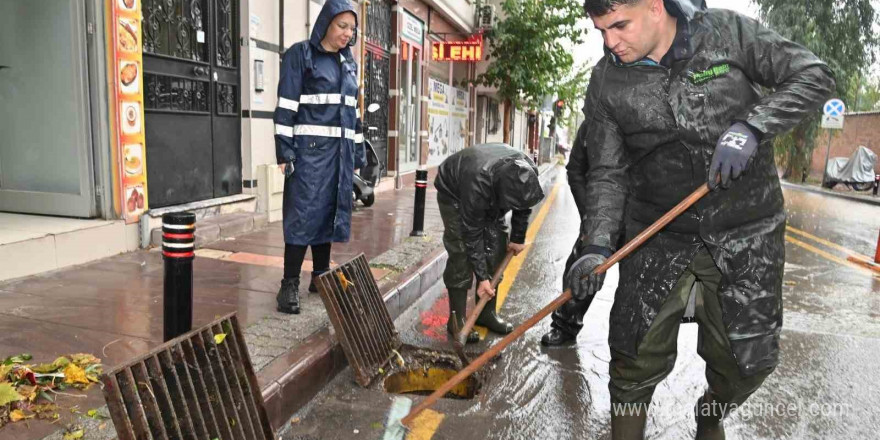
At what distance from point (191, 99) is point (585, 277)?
200 inches

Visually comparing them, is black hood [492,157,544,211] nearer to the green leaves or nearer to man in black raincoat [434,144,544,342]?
man in black raincoat [434,144,544,342]

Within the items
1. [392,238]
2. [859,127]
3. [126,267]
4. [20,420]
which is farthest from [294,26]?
Answer: [859,127]

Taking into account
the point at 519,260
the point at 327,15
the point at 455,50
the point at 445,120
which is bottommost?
the point at 519,260

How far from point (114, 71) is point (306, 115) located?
6.93ft

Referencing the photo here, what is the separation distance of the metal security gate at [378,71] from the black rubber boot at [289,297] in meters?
6.41

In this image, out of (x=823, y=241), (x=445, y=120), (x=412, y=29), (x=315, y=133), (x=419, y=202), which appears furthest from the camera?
(x=445, y=120)

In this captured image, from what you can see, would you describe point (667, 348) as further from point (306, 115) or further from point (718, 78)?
point (306, 115)

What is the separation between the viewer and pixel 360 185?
8656mm

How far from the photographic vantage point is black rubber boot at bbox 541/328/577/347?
13.4 feet

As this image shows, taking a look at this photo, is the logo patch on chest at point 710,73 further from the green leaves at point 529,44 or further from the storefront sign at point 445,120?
the green leaves at point 529,44

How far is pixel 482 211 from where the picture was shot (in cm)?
379

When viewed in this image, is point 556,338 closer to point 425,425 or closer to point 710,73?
point 425,425

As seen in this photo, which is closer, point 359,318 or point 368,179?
point 359,318

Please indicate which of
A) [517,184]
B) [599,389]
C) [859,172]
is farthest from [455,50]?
[859,172]
